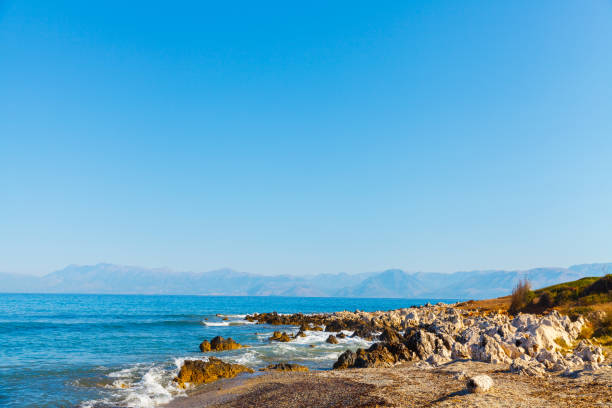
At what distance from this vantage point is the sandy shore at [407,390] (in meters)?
14.0

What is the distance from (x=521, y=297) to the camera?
174ft

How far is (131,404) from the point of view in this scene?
1973cm

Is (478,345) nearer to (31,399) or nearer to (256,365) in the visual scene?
(256,365)

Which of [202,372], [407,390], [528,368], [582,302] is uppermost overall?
[582,302]

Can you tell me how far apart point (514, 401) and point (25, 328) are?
2704 inches

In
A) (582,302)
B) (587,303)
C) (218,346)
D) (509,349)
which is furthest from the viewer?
(582,302)

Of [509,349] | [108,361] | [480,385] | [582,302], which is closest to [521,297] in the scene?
[582,302]

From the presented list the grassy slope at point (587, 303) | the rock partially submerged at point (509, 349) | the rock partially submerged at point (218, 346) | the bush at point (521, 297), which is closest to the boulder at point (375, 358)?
the rock partially submerged at point (509, 349)

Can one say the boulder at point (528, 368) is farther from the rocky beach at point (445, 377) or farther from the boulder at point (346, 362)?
the boulder at point (346, 362)

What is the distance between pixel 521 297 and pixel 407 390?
146 ft

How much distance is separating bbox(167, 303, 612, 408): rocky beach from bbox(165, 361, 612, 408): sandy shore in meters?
0.04

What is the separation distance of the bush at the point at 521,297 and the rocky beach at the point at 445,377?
21.1m

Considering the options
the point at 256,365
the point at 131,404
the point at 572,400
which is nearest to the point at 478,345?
the point at 572,400

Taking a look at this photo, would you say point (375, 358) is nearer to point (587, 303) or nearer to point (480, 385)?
point (480, 385)
